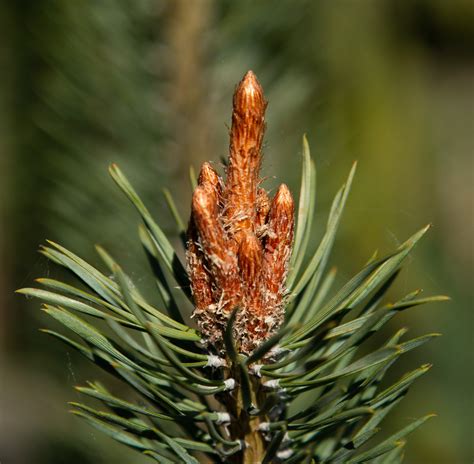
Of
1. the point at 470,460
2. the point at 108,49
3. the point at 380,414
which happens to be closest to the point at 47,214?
the point at 108,49

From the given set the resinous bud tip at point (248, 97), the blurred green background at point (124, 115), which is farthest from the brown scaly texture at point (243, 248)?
the blurred green background at point (124, 115)

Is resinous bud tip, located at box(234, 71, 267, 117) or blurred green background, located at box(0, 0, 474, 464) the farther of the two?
blurred green background, located at box(0, 0, 474, 464)

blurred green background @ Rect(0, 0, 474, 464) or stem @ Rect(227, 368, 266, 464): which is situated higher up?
blurred green background @ Rect(0, 0, 474, 464)

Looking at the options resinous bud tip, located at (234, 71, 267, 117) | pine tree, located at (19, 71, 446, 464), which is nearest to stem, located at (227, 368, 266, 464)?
pine tree, located at (19, 71, 446, 464)

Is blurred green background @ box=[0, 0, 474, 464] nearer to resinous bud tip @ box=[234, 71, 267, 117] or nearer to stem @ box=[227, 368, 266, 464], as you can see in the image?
stem @ box=[227, 368, 266, 464]

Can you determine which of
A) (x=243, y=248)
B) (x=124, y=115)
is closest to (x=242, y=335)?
(x=243, y=248)

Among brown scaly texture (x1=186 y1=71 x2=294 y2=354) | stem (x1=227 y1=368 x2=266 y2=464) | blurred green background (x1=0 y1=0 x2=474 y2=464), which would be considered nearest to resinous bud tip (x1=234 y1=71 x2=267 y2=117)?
brown scaly texture (x1=186 y1=71 x2=294 y2=354)

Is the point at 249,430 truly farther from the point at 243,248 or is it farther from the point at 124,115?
the point at 124,115

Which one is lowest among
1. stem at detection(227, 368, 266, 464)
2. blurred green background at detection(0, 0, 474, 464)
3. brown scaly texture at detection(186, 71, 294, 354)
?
stem at detection(227, 368, 266, 464)

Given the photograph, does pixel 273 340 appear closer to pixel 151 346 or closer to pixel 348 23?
pixel 151 346
